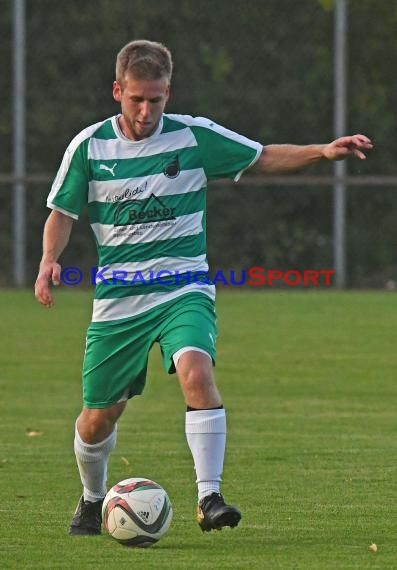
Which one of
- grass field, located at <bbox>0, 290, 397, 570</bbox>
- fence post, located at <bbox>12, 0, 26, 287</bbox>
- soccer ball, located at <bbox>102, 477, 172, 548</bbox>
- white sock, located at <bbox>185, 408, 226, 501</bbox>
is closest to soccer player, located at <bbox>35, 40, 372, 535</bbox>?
white sock, located at <bbox>185, 408, 226, 501</bbox>

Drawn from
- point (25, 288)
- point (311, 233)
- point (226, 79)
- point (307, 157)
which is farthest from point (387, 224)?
point (307, 157)

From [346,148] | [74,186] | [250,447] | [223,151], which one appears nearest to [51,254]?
[74,186]

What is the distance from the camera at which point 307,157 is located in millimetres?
6137

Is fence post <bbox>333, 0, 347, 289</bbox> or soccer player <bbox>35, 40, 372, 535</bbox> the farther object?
fence post <bbox>333, 0, 347, 289</bbox>

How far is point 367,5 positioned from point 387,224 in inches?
117

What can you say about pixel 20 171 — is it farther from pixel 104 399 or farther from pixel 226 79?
pixel 104 399

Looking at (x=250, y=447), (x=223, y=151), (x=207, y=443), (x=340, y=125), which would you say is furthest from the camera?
(x=340, y=125)

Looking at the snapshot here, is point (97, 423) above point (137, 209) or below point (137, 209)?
below

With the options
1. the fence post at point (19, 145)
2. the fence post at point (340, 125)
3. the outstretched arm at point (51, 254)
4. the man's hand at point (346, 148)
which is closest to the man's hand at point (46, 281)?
the outstretched arm at point (51, 254)

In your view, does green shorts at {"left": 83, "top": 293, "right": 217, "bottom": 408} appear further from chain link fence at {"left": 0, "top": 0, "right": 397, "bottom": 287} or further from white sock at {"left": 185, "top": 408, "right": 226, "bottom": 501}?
chain link fence at {"left": 0, "top": 0, "right": 397, "bottom": 287}

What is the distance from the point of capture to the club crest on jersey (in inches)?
241

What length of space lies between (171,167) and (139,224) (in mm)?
254

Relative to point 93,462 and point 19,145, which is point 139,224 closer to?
point 93,462

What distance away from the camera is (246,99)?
21.7 meters
